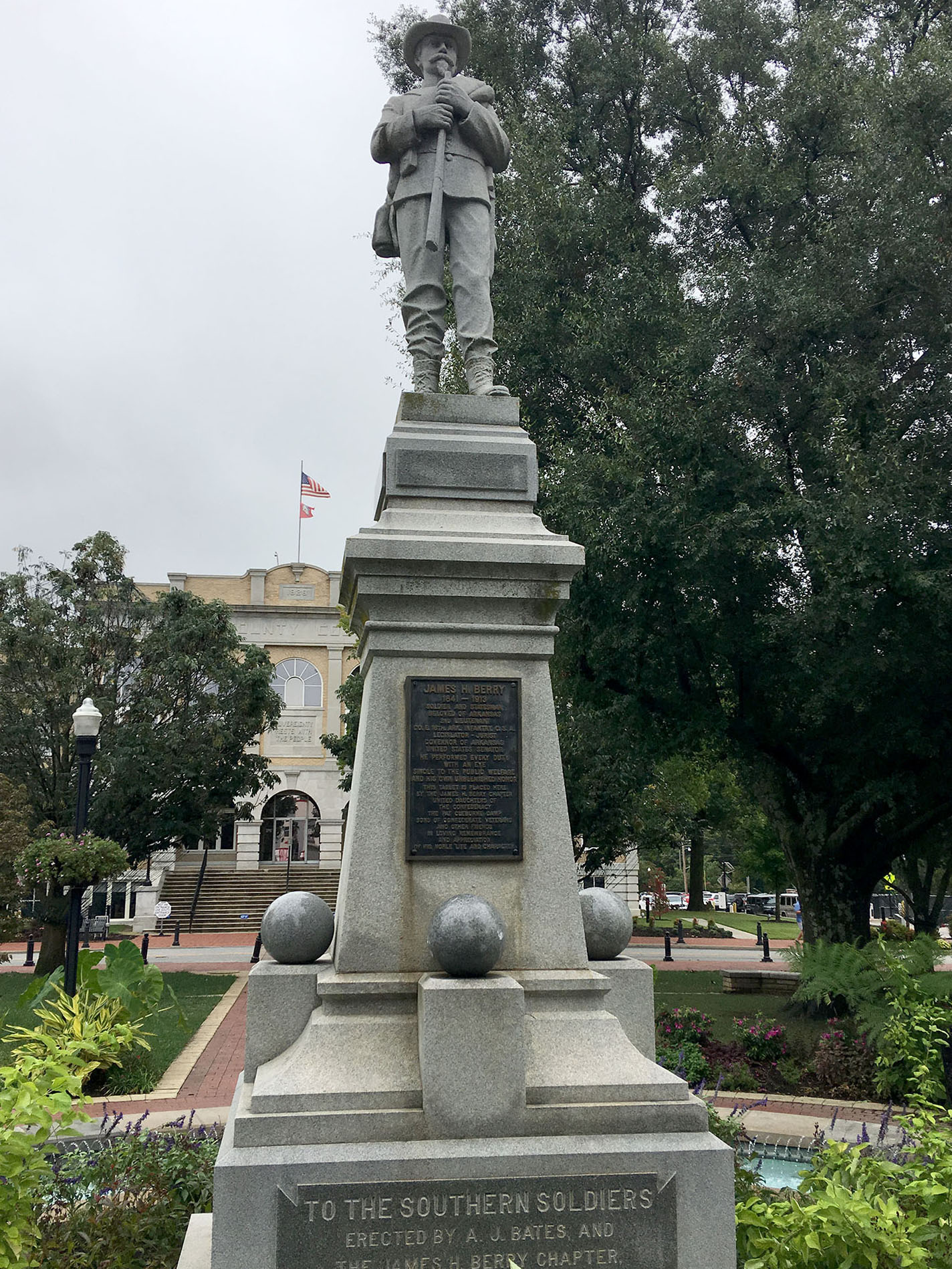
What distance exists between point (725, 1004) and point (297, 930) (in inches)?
522

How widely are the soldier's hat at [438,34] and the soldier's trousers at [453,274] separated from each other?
1081mm

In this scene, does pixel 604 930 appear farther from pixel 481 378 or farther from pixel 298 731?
pixel 298 731

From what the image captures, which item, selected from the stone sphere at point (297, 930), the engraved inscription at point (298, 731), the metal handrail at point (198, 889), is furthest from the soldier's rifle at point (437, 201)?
the engraved inscription at point (298, 731)

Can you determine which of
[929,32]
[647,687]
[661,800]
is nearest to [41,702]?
[647,687]

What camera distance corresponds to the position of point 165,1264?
16.1ft

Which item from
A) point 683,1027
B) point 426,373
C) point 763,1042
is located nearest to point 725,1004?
point 683,1027

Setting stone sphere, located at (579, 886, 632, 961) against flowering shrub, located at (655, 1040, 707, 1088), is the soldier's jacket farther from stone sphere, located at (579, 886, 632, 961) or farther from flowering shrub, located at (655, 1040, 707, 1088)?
flowering shrub, located at (655, 1040, 707, 1088)

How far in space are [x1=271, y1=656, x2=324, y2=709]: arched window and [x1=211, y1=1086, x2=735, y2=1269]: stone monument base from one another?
1657 inches

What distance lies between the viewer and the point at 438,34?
7.03 m

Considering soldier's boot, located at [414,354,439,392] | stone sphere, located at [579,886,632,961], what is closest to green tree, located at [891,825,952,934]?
Result: stone sphere, located at [579,886,632,961]

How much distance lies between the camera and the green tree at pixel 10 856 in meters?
17.7

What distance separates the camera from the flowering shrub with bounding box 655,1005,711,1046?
11.6 m

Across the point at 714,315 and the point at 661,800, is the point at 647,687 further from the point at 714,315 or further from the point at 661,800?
the point at 661,800

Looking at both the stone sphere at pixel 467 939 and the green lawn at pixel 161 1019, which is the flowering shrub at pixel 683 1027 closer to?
the green lawn at pixel 161 1019
